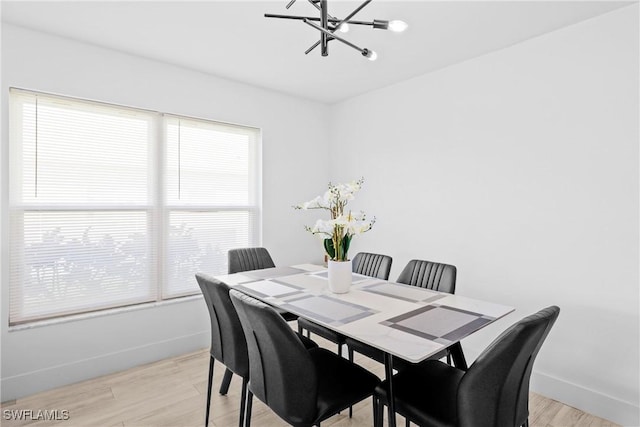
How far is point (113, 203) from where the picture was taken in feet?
9.72

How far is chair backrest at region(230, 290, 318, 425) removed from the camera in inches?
57.4

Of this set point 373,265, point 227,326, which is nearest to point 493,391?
point 227,326

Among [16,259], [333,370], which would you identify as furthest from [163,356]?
[333,370]

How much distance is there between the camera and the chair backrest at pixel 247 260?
10.1 feet

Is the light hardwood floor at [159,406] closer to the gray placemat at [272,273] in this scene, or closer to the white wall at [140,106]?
the white wall at [140,106]

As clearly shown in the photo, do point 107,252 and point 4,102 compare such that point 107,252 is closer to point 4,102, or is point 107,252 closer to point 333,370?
point 4,102

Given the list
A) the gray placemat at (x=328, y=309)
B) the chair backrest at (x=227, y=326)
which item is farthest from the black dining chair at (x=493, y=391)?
the chair backrest at (x=227, y=326)

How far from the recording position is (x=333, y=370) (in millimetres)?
1777

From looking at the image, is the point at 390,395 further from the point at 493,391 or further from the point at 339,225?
the point at 339,225

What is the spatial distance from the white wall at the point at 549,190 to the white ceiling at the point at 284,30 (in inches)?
9.3

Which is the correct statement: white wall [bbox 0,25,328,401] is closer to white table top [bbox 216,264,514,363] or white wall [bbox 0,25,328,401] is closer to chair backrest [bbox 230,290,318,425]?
white table top [bbox 216,264,514,363]

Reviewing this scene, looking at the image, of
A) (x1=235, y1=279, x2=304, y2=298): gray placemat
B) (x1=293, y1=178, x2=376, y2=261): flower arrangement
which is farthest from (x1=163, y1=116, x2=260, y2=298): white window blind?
(x1=293, y1=178, x2=376, y2=261): flower arrangement

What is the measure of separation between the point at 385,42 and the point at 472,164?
1.26 m

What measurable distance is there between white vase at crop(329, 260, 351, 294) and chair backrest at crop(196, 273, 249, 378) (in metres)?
0.62
